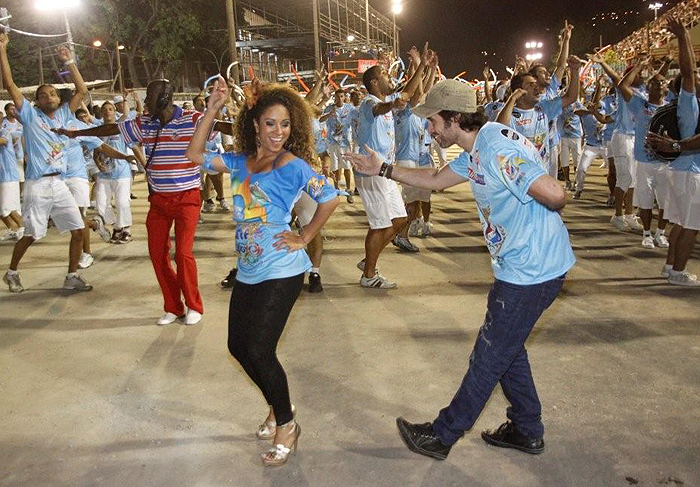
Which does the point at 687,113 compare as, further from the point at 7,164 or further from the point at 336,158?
the point at 7,164

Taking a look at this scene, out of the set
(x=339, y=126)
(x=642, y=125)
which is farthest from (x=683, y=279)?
(x=339, y=126)

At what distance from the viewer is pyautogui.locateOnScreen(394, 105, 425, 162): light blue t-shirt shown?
8.18 meters

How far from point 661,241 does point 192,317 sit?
5.87m

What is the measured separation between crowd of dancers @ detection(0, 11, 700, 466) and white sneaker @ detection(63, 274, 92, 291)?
0.7 inches

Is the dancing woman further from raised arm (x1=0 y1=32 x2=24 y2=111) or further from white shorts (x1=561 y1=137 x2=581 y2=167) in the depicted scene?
white shorts (x1=561 y1=137 x2=581 y2=167)

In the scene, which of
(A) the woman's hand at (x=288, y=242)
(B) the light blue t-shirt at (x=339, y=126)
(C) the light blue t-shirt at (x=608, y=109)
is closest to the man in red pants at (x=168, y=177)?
(A) the woman's hand at (x=288, y=242)

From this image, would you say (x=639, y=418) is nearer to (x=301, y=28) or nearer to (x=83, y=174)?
(x=83, y=174)

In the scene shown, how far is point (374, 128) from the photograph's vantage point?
6629 mm

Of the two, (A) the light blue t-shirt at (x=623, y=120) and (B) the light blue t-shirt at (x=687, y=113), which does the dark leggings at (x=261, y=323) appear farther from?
(A) the light blue t-shirt at (x=623, y=120)

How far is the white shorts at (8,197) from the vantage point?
30.0ft

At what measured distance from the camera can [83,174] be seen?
323 inches

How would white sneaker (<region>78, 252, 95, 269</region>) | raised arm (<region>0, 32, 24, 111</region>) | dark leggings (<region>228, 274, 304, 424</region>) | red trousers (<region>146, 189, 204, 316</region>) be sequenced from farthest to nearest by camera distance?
white sneaker (<region>78, 252, 95, 269</region>) → raised arm (<region>0, 32, 24, 111</region>) → red trousers (<region>146, 189, 204, 316</region>) → dark leggings (<region>228, 274, 304, 424</region>)

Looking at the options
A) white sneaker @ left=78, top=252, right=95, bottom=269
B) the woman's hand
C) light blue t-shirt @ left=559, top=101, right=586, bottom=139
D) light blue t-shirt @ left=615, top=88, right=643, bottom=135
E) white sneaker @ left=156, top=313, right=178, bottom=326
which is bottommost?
white sneaker @ left=156, top=313, right=178, bottom=326

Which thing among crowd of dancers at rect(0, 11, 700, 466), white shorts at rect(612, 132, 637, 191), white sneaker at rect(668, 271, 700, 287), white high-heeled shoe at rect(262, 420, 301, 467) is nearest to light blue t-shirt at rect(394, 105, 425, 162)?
crowd of dancers at rect(0, 11, 700, 466)
